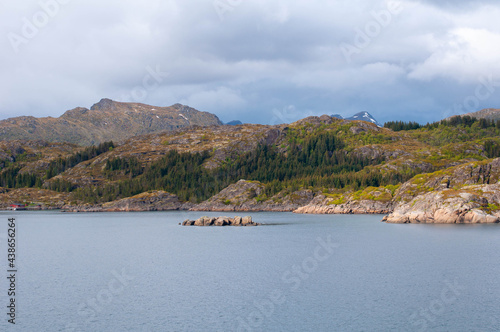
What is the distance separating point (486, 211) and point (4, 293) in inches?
4415

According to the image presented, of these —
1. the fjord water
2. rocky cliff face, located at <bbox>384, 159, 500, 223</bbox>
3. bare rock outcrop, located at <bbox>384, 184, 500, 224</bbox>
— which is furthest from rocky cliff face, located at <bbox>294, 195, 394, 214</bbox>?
the fjord water

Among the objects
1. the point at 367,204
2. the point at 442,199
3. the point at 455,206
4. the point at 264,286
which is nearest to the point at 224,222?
the point at 442,199

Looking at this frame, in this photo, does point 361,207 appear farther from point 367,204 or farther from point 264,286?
point 264,286

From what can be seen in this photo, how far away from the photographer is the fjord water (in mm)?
35875

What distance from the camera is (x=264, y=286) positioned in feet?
160

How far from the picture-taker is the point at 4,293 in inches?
1784

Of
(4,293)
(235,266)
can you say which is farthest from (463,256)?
(4,293)

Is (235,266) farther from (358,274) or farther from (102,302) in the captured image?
(102,302)

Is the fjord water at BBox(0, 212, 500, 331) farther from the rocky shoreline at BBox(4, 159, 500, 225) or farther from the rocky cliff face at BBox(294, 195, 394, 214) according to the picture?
the rocky cliff face at BBox(294, 195, 394, 214)

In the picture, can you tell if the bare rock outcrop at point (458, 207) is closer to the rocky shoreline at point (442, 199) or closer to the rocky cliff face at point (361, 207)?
the rocky shoreline at point (442, 199)

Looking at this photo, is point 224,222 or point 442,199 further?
point 224,222

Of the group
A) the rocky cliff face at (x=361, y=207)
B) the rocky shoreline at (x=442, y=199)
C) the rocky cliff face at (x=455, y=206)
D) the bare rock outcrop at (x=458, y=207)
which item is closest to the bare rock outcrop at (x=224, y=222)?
the rocky shoreline at (x=442, y=199)

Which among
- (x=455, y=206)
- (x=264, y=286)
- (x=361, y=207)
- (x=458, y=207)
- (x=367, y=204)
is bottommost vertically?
(x=264, y=286)

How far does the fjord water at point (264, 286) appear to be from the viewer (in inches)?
1412
